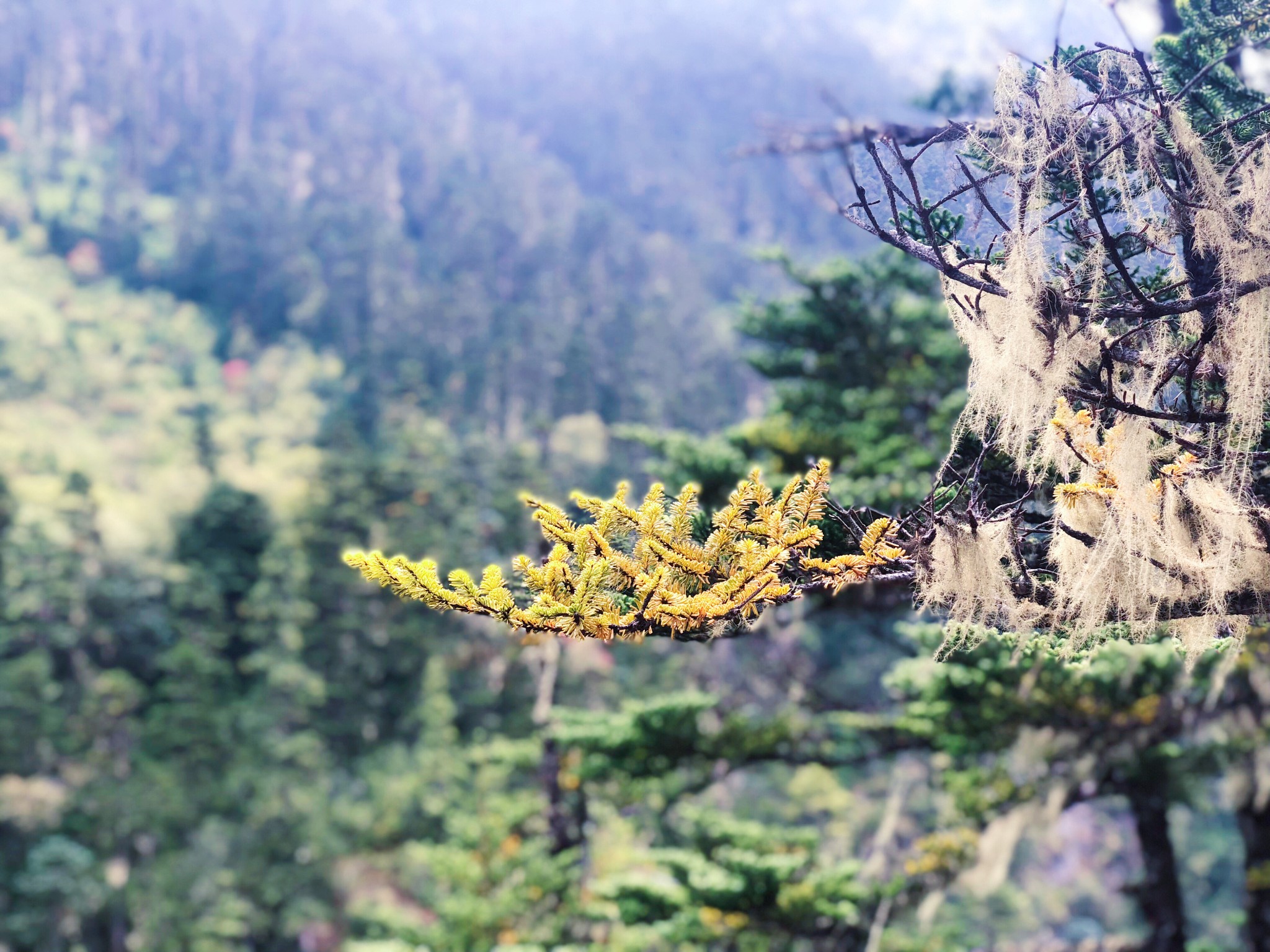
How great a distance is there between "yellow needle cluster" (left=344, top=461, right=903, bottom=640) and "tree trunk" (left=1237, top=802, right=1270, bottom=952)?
5328 millimetres

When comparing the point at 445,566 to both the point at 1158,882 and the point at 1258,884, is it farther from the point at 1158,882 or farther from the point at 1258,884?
the point at 1258,884

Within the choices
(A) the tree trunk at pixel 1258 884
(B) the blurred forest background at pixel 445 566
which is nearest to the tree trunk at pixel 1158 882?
(B) the blurred forest background at pixel 445 566

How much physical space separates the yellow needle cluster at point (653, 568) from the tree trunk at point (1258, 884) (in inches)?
210

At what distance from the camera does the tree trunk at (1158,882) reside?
646cm

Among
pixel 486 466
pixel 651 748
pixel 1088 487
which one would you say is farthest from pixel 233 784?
pixel 1088 487

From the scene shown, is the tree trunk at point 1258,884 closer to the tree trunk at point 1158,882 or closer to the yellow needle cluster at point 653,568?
the tree trunk at point 1158,882

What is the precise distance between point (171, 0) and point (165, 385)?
3891 cm

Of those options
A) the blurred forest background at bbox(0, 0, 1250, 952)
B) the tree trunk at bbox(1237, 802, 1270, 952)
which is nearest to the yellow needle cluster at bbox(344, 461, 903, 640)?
the blurred forest background at bbox(0, 0, 1250, 952)

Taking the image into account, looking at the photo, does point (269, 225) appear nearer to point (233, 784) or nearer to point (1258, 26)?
point (233, 784)

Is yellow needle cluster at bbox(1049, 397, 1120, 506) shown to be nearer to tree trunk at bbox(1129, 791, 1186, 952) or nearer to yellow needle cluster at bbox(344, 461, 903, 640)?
yellow needle cluster at bbox(344, 461, 903, 640)

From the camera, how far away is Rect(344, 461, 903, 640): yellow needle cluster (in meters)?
2.42

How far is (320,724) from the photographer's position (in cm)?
2188

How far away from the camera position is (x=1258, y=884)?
6.27m

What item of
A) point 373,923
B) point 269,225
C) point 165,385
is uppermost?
point 269,225
